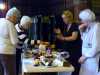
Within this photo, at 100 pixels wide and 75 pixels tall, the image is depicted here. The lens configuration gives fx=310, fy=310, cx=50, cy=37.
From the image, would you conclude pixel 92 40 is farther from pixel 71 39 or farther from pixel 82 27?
pixel 71 39

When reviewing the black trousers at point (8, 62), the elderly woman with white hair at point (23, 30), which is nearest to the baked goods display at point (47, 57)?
the black trousers at point (8, 62)

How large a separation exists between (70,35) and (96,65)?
0.62m

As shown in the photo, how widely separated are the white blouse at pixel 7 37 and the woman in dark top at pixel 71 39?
0.68 meters

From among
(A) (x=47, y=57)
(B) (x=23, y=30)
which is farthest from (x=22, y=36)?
(A) (x=47, y=57)

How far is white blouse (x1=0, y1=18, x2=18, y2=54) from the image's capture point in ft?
12.3

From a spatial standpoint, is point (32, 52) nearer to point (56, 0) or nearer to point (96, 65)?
point (96, 65)

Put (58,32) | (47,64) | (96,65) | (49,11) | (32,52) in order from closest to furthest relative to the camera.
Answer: (47,64)
(96,65)
(32,52)
(58,32)
(49,11)

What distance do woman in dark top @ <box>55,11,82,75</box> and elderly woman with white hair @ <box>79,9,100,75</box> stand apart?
0.85 feet

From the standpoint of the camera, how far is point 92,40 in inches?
141

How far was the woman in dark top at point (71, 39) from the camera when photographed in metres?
3.99

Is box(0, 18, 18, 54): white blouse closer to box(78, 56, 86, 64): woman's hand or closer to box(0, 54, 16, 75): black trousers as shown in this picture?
box(0, 54, 16, 75): black trousers

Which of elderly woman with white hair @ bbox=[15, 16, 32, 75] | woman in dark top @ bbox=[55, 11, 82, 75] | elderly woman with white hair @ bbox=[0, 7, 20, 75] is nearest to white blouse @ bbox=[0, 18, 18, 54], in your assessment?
elderly woman with white hair @ bbox=[0, 7, 20, 75]

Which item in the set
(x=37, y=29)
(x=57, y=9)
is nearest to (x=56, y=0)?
(x=57, y=9)

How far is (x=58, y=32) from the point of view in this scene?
4238 mm
